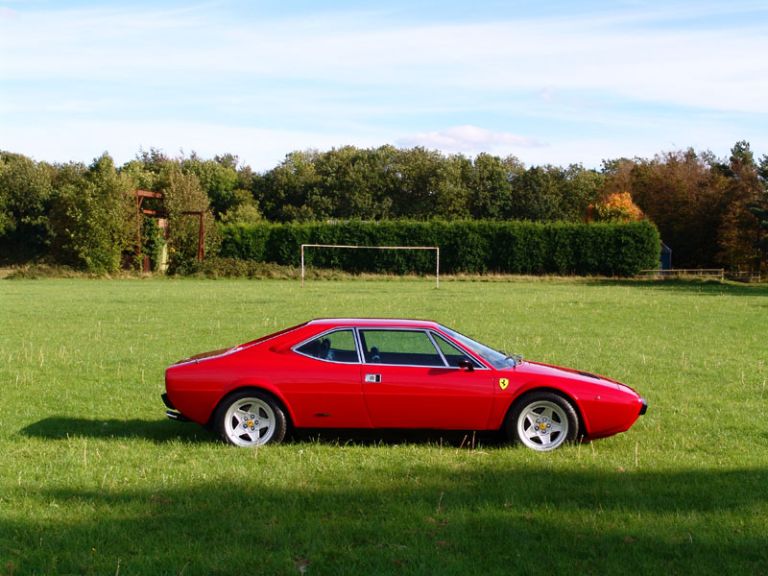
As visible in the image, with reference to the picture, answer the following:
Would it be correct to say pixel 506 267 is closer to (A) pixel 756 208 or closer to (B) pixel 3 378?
(A) pixel 756 208

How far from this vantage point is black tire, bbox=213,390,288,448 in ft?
29.0

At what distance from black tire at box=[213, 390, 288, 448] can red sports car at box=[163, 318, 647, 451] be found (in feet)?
0.03

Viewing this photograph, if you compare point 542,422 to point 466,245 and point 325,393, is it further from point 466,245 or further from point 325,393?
point 466,245

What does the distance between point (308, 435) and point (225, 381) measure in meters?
1.17

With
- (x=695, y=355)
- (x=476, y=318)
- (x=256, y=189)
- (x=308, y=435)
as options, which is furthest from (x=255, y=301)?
(x=256, y=189)

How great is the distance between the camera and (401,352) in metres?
9.48

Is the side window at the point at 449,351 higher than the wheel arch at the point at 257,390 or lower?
higher

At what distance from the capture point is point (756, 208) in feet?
193

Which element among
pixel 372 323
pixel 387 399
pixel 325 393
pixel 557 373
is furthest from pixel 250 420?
pixel 557 373

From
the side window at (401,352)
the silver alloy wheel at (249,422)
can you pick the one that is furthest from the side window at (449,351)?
the silver alloy wheel at (249,422)

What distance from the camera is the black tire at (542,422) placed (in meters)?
8.87

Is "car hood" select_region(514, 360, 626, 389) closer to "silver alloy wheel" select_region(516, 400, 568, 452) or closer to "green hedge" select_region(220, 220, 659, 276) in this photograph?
"silver alloy wheel" select_region(516, 400, 568, 452)

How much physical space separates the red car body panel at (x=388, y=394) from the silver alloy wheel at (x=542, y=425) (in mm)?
171

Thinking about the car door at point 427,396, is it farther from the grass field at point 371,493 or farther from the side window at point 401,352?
the grass field at point 371,493
